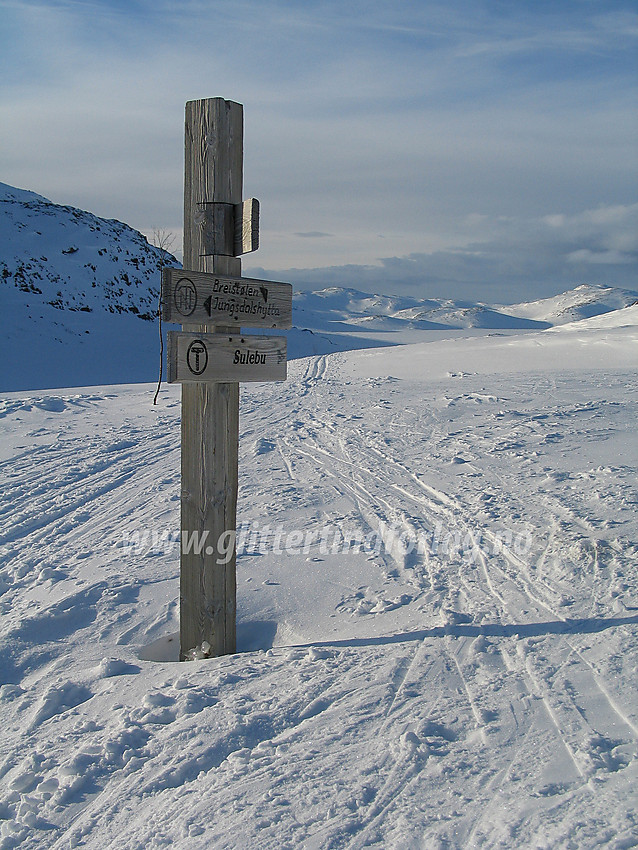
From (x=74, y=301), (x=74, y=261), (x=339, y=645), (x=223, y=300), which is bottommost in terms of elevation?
(x=339, y=645)

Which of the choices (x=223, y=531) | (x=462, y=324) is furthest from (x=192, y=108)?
(x=462, y=324)

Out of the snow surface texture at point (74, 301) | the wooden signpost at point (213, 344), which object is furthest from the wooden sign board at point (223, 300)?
the snow surface texture at point (74, 301)

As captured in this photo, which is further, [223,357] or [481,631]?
[481,631]

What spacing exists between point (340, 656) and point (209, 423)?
4.54ft

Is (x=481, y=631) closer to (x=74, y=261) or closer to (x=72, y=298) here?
(x=72, y=298)

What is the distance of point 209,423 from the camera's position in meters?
3.50

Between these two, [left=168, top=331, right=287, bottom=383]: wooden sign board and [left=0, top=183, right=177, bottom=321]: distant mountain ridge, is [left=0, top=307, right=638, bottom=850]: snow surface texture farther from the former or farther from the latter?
[left=0, top=183, right=177, bottom=321]: distant mountain ridge

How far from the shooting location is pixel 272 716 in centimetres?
284

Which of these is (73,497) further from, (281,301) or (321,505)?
(281,301)

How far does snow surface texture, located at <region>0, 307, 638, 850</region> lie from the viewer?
90.6 inches

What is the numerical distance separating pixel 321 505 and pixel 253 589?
5.40 ft

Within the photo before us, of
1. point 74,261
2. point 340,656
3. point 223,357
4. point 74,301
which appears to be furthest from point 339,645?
point 74,261

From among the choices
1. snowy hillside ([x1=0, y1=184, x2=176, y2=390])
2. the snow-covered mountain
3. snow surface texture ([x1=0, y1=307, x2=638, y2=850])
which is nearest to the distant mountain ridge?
snowy hillside ([x1=0, y1=184, x2=176, y2=390])

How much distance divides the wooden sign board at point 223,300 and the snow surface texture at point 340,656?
1751 mm
